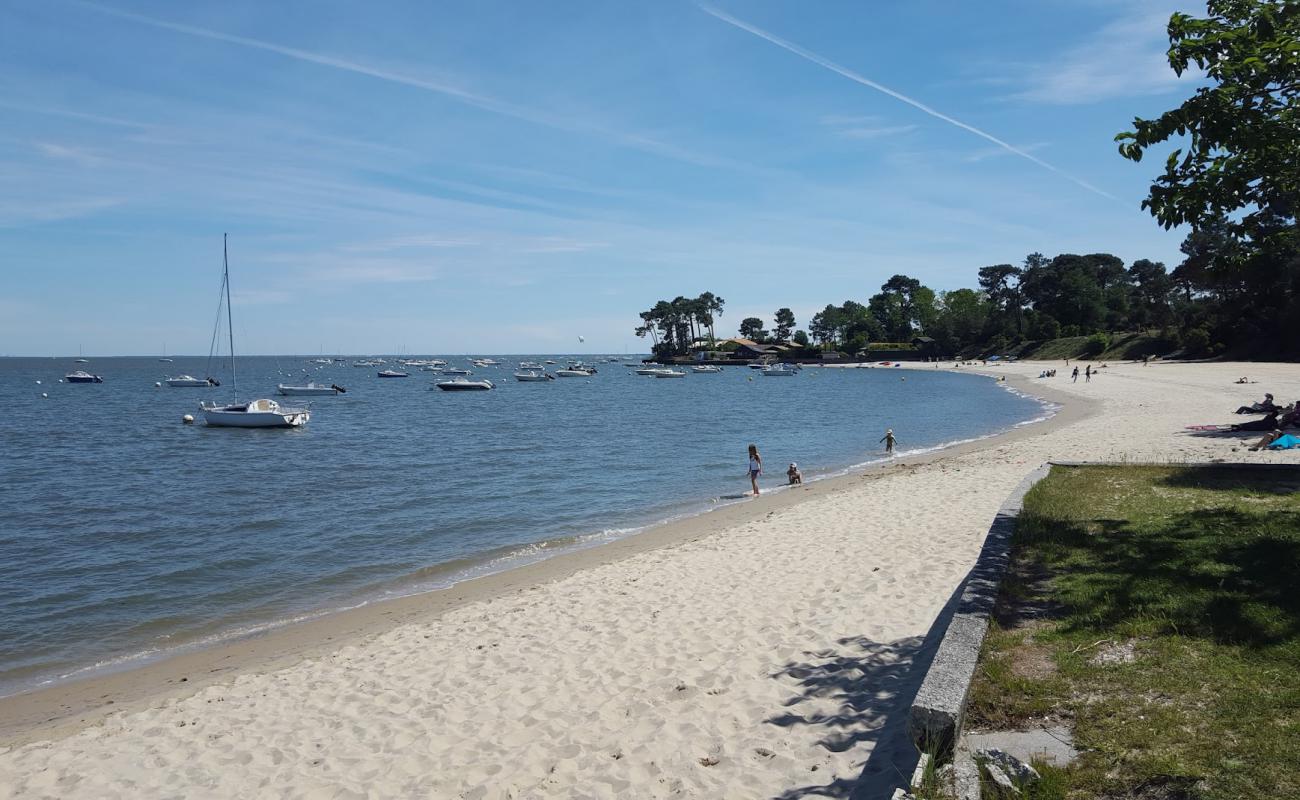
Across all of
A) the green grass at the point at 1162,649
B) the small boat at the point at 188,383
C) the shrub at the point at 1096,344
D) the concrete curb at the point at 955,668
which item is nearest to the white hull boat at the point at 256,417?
the green grass at the point at 1162,649

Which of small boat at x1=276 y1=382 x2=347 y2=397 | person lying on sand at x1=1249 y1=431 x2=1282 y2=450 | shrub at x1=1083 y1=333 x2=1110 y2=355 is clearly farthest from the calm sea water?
shrub at x1=1083 y1=333 x2=1110 y2=355

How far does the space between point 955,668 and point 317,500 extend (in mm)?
22274

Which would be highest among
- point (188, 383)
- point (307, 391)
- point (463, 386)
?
point (188, 383)

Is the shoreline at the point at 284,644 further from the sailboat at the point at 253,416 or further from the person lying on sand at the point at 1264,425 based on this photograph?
the sailboat at the point at 253,416

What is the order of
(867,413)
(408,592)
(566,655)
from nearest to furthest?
1. (566,655)
2. (408,592)
3. (867,413)

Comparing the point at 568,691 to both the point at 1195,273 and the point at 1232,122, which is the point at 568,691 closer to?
the point at 1232,122

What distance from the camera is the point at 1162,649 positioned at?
563 cm

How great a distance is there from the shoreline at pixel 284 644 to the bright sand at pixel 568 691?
0.06 meters

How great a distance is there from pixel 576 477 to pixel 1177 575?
2193cm

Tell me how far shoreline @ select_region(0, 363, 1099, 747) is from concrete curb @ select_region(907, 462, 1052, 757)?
26.3 feet

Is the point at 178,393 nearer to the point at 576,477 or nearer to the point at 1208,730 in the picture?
the point at 576,477

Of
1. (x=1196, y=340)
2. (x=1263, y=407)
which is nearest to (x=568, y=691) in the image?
(x=1263, y=407)

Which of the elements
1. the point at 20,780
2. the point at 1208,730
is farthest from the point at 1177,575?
the point at 20,780

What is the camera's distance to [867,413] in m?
53.7
